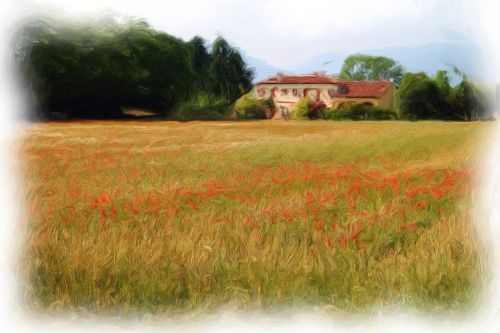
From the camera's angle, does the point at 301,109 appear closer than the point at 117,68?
Result: Yes

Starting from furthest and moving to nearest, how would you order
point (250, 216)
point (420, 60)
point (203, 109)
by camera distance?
point (203, 109)
point (420, 60)
point (250, 216)

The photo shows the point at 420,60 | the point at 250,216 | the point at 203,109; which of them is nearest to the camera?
the point at 250,216

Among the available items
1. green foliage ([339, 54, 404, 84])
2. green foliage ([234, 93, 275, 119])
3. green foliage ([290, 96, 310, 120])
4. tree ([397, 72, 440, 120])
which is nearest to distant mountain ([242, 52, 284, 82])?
green foliage ([234, 93, 275, 119])

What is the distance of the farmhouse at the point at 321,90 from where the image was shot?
287cm

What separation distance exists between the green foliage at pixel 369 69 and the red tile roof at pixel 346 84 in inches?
1.2

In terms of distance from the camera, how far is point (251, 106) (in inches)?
114

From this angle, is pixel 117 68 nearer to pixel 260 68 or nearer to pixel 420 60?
pixel 260 68

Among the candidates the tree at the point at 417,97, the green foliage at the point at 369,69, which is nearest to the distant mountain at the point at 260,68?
the green foliage at the point at 369,69

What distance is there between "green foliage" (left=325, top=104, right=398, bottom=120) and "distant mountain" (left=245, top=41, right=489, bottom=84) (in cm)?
23

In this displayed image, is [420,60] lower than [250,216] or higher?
higher

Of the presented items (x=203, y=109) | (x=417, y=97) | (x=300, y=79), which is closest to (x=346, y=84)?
(x=300, y=79)

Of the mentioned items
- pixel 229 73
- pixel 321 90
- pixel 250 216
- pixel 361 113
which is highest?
pixel 229 73

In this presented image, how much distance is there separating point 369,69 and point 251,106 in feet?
2.39

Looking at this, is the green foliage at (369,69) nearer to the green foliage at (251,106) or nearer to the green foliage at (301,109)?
the green foliage at (301,109)
